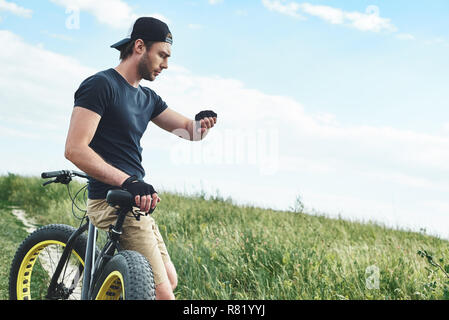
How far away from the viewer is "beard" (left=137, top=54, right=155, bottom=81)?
10.6 feet

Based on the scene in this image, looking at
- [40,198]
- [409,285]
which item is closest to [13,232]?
[40,198]

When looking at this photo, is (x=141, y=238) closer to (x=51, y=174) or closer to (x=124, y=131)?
(x=124, y=131)

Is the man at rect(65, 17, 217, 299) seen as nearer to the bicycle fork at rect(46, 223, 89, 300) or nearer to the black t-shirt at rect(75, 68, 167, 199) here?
the black t-shirt at rect(75, 68, 167, 199)

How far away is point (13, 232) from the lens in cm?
916

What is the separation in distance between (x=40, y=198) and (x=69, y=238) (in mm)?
9234

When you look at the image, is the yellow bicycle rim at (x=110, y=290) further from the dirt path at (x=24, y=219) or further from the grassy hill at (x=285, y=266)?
the dirt path at (x=24, y=219)

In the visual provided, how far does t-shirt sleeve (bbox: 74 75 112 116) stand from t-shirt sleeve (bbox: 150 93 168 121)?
2.39 ft

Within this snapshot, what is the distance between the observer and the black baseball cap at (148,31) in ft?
10.6

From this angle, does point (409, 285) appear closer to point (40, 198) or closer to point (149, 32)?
point (149, 32)

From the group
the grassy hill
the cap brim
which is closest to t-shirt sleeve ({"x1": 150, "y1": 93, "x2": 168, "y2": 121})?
the cap brim

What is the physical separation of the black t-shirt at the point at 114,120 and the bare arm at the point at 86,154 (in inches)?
4.7

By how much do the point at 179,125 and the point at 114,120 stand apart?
0.88 meters
